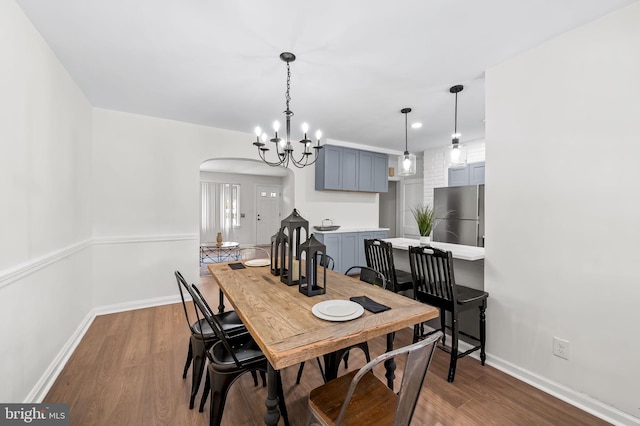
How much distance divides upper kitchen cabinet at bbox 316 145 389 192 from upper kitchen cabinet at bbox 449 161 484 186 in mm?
1277

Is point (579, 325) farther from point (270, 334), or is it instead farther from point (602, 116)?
point (270, 334)

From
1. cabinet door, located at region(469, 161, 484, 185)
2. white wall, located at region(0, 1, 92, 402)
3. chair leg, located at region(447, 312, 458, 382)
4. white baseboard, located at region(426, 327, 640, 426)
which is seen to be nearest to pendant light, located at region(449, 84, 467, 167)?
chair leg, located at region(447, 312, 458, 382)

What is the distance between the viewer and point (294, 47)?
2.11m

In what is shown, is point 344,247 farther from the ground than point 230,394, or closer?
farther from the ground

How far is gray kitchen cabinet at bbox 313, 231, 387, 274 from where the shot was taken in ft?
15.5

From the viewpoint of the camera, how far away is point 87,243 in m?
3.09

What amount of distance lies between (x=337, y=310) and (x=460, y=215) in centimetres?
386

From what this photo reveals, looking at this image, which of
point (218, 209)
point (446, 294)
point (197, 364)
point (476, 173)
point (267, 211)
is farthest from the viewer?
point (267, 211)

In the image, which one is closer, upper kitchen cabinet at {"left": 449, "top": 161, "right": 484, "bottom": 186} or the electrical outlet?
the electrical outlet

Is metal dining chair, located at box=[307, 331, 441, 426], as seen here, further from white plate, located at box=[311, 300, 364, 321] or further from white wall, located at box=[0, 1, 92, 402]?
white wall, located at box=[0, 1, 92, 402]

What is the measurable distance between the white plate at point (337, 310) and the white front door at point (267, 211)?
767 cm

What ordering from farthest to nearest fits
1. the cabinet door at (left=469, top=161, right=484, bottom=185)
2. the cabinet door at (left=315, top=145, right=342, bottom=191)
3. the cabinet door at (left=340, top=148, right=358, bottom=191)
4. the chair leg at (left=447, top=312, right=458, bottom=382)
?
the cabinet door at (left=340, top=148, right=358, bottom=191), the cabinet door at (left=315, top=145, right=342, bottom=191), the cabinet door at (left=469, top=161, right=484, bottom=185), the chair leg at (left=447, top=312, right=458, bottom=382)

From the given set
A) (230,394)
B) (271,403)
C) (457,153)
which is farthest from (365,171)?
(271,403)

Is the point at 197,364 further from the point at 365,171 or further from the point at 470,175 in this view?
the point at 470,175
